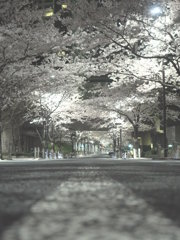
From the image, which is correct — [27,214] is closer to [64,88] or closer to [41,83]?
[41,83]

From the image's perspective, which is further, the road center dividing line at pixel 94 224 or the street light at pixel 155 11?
the street light at pixel 155 11

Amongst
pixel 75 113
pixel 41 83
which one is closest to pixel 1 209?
pixel 41 83

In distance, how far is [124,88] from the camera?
158ft

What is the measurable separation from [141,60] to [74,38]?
780cm

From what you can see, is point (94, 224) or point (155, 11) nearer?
point (94, 224)

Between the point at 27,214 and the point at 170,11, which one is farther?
the point at 170,11

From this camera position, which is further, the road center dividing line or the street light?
the street light

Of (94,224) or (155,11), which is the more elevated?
(155,11)

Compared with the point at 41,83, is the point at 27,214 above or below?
below

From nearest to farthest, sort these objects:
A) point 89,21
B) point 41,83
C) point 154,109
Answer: point 89,21, point 41,83, point 154,109

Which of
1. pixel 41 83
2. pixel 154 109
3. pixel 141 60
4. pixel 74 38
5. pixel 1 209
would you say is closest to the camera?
pixel 1 209

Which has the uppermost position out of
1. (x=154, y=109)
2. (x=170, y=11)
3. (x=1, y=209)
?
(x=170, y=11)

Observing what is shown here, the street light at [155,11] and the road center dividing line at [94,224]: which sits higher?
the street light at [155,11]

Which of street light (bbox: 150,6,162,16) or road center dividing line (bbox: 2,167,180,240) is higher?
street light (bbox: 150,6,162,16)
